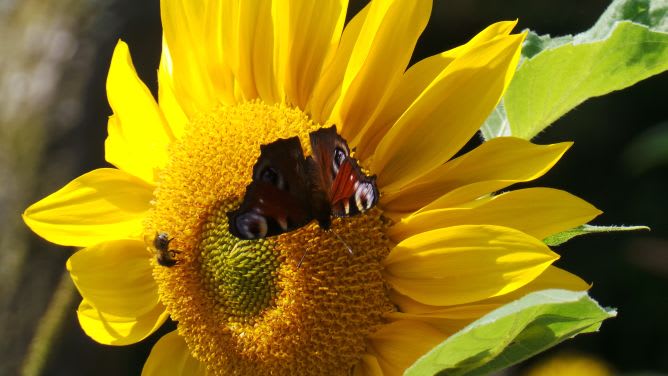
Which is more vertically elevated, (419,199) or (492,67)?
(492,67)

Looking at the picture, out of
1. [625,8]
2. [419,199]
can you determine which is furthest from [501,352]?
[625,8]

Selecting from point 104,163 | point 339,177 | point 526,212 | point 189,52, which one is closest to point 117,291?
point 189,52

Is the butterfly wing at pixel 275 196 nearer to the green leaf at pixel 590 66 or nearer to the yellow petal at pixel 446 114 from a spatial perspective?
the yellow petal at pixel 446 114

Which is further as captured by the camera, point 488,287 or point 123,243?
point 123,243

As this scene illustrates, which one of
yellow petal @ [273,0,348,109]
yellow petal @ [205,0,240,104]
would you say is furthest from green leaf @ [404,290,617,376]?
yellow petal @ [205,0,240,104]

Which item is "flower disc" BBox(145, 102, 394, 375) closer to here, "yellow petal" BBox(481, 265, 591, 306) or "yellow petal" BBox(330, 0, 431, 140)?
"yellow petal" BBox(330, 0, 431, 140)

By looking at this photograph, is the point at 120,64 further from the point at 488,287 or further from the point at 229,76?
the point at 488,287
